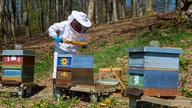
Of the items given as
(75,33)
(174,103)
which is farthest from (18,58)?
(174,103)

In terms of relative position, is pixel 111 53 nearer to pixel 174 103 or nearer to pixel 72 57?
pixel 72 57

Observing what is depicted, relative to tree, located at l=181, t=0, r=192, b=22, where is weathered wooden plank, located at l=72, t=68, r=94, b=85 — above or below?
below

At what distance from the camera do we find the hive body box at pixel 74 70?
735 centimetres

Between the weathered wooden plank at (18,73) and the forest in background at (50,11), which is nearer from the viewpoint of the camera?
the weathered wooden plank at (18,73)

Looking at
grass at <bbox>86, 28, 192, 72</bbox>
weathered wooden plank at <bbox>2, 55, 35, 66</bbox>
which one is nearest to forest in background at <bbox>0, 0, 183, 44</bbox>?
grass at <bbox>86, 28, 192, 72</bbox>

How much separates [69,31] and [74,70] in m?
0.99

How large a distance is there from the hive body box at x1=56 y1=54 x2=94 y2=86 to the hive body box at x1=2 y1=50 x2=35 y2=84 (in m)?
1.25

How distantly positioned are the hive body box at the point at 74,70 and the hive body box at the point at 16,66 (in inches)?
49.1

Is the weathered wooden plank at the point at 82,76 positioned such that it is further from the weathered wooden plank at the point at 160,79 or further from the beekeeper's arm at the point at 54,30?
the weathered wooden plank at the point at 160,79

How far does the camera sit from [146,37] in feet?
44.2

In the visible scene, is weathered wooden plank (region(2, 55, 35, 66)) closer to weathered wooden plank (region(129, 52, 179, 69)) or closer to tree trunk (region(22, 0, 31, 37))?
weathered wooden plank (region(129, 52, 179, 69))

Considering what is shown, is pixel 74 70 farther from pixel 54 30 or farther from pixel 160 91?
pixel 160 91

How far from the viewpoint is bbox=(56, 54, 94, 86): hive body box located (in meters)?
7.35

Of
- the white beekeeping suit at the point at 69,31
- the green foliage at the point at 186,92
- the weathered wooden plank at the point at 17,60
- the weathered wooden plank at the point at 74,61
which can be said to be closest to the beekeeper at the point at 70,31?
the white beekeeping suit at the point at 69,31
